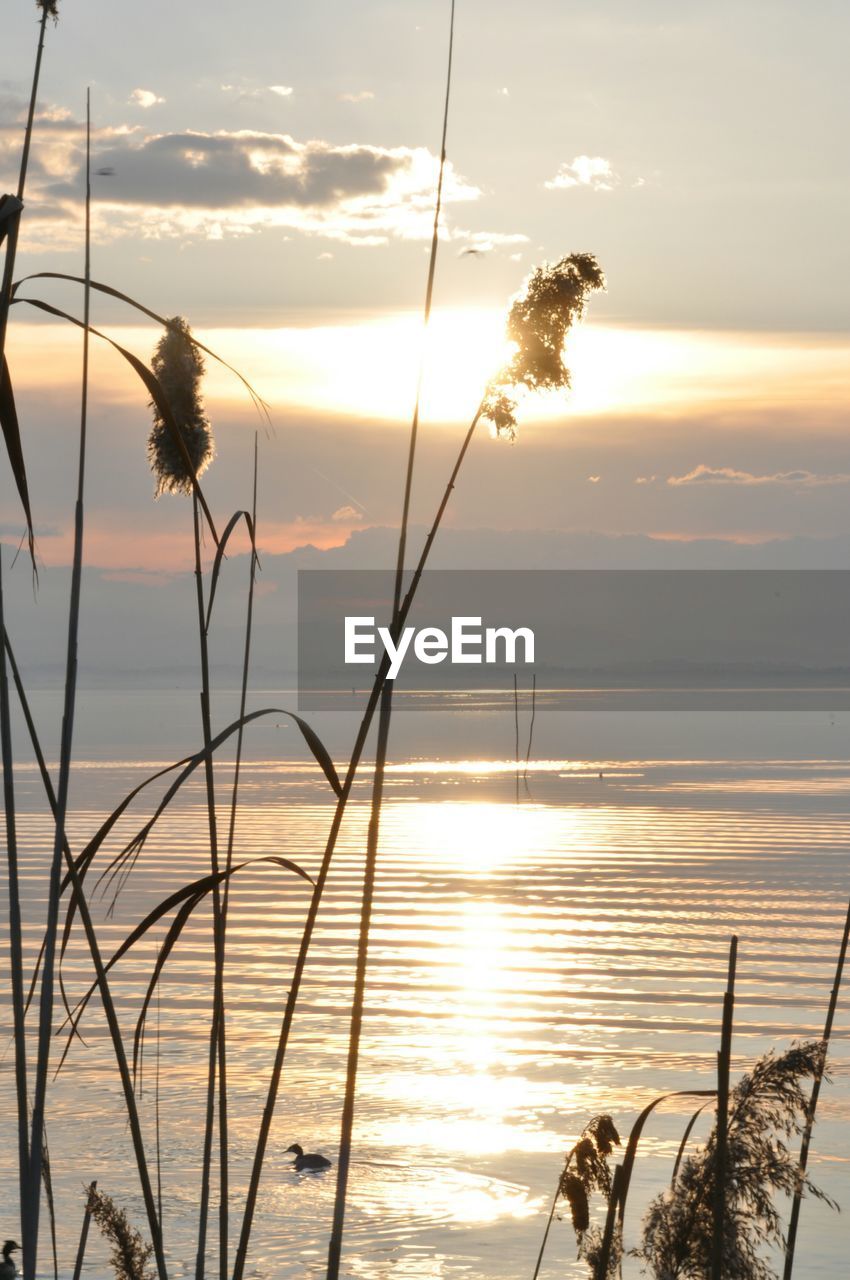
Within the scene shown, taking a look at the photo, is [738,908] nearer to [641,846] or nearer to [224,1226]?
[641,846]

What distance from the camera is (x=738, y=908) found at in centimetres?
→ 2159

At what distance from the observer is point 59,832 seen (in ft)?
7.19

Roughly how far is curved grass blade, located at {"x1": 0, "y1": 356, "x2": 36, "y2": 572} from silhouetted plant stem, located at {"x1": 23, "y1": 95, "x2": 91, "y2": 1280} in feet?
0.44

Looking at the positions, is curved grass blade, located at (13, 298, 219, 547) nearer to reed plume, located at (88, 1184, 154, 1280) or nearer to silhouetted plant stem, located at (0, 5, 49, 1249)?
silhouetted plant stem, located at (0, 5, 49, 1249)

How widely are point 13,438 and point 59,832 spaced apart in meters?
0.54

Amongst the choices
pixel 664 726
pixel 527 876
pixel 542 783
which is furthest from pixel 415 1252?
pixel 664 726

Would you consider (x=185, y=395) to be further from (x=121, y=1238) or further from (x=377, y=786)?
(x=121, y=1238)

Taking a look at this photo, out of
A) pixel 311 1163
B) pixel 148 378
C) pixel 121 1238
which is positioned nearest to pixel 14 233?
pixel 148 378

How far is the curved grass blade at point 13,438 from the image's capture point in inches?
80.0

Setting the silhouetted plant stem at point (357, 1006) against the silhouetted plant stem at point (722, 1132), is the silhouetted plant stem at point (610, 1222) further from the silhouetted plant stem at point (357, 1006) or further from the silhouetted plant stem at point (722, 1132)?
the silhouetted plant stem at point (357, 1006)

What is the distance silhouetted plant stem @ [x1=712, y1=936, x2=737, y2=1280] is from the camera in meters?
2.21

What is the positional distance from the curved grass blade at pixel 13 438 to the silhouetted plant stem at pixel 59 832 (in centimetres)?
13

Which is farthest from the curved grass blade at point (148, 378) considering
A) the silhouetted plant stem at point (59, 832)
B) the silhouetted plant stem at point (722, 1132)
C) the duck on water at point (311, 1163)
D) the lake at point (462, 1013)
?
the duck on water at point (311, 1163)

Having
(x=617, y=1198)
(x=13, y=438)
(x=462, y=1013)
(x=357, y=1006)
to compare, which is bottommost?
(x=462, y=1013)
